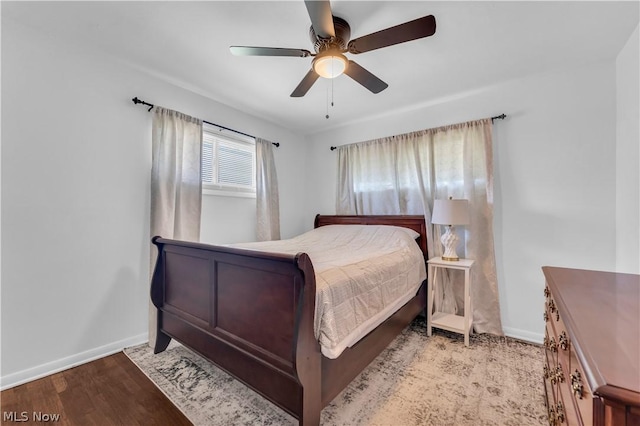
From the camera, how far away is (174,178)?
258 cm

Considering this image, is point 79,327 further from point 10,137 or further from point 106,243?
point 10,137

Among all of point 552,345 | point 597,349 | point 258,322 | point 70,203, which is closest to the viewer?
point 597,349

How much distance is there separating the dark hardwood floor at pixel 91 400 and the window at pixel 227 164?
1.81 metres

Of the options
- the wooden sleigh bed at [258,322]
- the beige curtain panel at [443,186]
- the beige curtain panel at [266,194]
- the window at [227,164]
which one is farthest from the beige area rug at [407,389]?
the window at [227,164]

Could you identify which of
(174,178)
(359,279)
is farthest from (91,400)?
(359,279)

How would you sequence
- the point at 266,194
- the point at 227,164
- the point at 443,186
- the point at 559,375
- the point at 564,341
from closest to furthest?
the point at 564,341
the point at 559,375
the point at 443,186
the point at 227,164
the point at 266,194

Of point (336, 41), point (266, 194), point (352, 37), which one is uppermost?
point (352, 37)

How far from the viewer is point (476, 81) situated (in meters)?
2.61

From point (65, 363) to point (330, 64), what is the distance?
2.98 metres

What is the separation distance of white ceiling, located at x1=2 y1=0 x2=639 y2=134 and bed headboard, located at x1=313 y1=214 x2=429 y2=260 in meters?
1.43

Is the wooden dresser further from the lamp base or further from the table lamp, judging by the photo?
the lamp base

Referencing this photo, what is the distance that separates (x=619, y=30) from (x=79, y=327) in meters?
4.70

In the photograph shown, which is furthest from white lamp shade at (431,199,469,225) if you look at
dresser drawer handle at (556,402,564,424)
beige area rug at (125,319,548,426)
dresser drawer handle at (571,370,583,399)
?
dresser drawer handle at (571,370,583,399)

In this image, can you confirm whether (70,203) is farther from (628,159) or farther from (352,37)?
(628,159)
